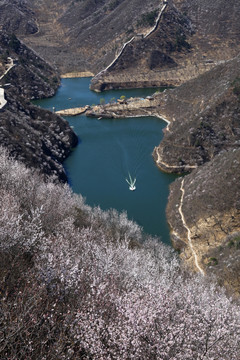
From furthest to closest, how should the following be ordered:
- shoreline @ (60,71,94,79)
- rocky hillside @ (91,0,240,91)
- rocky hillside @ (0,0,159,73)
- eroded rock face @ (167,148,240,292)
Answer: rocky hillside @ (0,0,159,73)
shoreline @ (60,71,94,79)
rocky hillside @ (91,0,240,91)
eroded rock face @ (167,148,240,292)

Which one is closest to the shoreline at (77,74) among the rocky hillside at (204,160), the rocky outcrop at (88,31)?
the rocky outcrop at (88,31)

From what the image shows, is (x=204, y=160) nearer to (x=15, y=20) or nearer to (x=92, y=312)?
(x=92, y=312)

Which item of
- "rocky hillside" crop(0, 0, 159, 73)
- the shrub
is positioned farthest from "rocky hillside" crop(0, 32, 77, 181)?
the shrub

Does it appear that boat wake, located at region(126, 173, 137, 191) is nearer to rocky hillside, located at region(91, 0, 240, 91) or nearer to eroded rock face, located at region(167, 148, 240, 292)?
eroded rock face, located at region(167, 148, 240, 292)

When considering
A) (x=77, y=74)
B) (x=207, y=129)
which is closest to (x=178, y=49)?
(x=77, y=74)

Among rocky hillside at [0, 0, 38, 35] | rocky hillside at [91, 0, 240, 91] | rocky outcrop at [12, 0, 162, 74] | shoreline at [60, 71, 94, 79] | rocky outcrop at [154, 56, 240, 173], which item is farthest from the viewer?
rocky hillside at [0, 0, 38, 35]

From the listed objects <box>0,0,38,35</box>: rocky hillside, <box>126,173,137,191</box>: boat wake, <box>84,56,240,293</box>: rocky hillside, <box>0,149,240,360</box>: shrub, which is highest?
<box>0,149,240,360</box>: shrub

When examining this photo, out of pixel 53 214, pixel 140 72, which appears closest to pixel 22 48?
pixel 140 72
